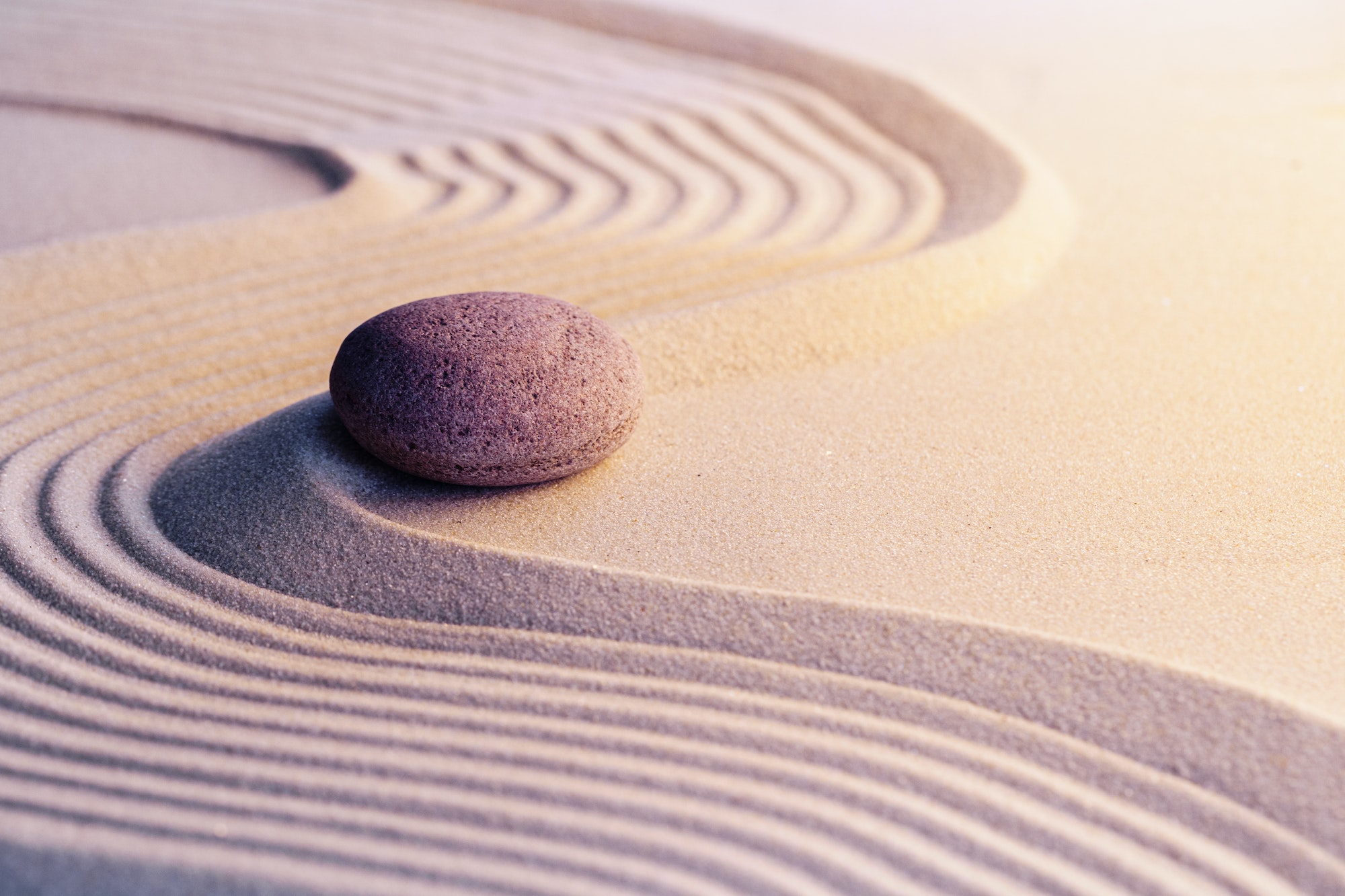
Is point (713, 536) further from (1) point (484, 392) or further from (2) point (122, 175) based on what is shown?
(2) point (122, 175)

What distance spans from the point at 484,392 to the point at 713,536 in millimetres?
609

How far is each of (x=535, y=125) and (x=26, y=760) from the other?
368 cm

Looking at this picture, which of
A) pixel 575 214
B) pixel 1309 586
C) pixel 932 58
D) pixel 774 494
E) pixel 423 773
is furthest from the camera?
pixel 932 58

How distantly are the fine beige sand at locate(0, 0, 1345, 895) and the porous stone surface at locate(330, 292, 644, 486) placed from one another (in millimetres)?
115

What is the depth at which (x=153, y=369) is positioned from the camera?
10.8ft

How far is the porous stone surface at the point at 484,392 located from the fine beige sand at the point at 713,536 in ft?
0.38

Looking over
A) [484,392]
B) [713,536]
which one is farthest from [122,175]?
[713,536]

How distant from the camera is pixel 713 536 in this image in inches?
99.1

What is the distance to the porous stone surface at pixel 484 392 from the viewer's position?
98.7 inches

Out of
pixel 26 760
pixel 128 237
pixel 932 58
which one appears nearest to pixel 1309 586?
pixel 26 760

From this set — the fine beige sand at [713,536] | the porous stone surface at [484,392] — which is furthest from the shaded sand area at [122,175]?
the porous stone surface at [484,392]

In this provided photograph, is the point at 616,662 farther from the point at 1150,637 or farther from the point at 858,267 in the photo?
the point at 858,267

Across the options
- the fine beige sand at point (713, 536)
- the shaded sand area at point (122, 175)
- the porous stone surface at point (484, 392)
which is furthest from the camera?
the shaded sand area at point (122, 175)

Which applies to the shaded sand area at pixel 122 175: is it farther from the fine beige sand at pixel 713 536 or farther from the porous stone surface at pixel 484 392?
the porous stone surface at pixel 484 392
